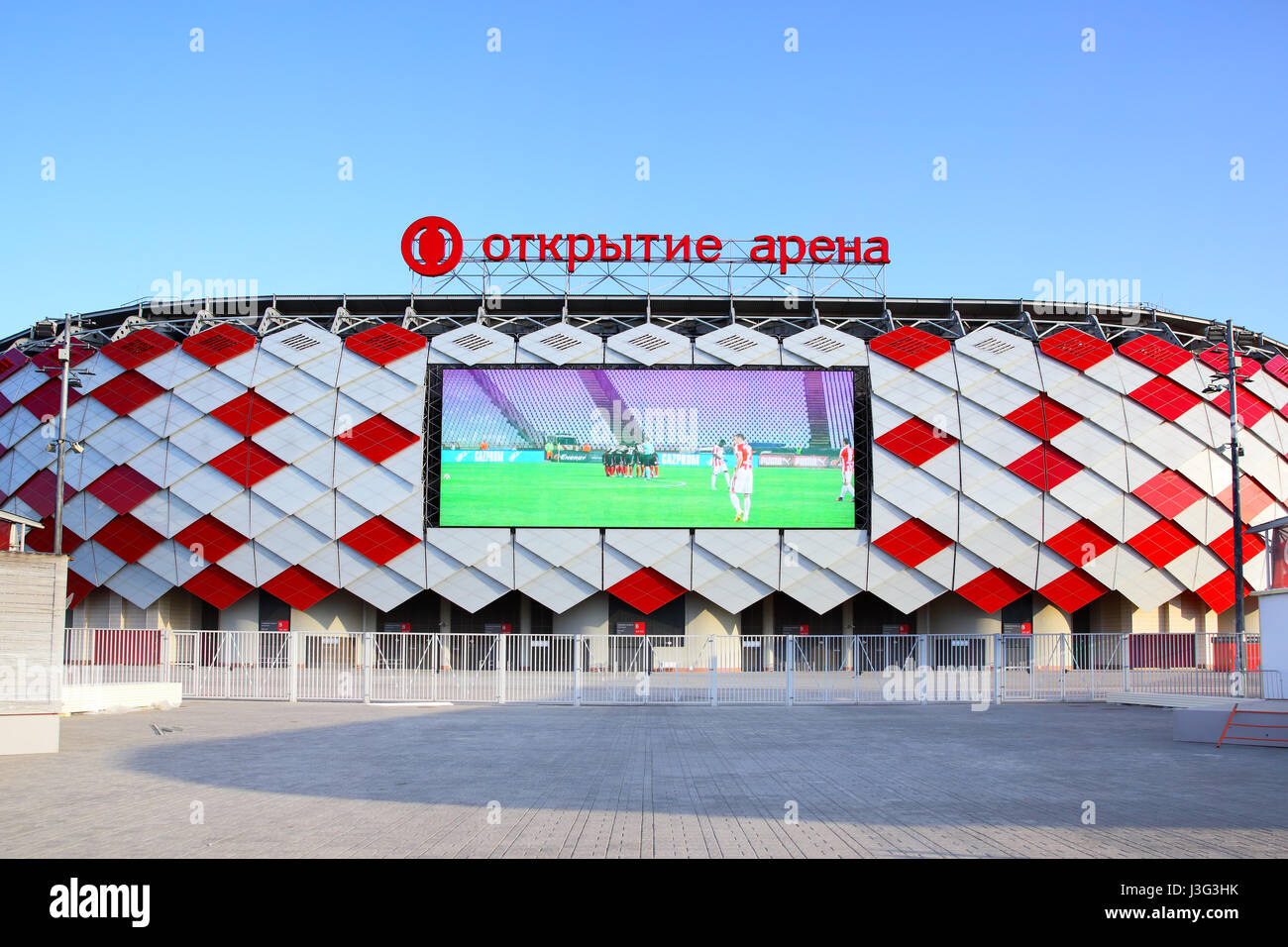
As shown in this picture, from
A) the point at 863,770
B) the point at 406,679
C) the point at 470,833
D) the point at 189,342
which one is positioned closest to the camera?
the point at 470,833

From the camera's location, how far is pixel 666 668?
83.5ft

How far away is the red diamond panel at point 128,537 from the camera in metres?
45.7

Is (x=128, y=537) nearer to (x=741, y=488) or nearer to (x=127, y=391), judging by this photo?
(x=127, y=391)

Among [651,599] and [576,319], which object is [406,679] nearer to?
[651,599]

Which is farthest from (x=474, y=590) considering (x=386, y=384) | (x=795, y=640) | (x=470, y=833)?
(x=470, y=833)

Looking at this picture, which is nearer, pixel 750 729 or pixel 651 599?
pixel 750 729

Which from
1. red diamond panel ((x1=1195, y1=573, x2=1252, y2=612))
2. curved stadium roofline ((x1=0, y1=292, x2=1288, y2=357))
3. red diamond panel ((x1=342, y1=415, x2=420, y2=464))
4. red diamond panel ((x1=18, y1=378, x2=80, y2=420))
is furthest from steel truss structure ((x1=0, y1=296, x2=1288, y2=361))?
red diamond panel ((x1=1195, y1=573, x2=1252, y2=612))

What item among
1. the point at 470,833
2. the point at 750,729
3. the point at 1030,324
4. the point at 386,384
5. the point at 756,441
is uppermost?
the point at 1030,324

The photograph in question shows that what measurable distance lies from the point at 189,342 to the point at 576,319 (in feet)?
60.6

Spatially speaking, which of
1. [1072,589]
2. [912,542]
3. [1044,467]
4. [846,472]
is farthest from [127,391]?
[1072,589]

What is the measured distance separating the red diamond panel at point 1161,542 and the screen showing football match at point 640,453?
42.9ft

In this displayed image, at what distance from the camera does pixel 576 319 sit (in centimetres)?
5078

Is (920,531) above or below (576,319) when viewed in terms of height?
below

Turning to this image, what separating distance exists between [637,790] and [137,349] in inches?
1758
